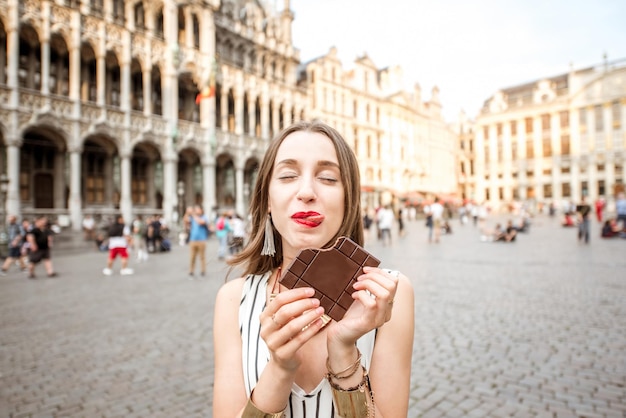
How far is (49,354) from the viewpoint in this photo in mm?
4840

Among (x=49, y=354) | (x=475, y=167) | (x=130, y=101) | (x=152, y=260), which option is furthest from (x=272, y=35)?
(x=475, y=167)

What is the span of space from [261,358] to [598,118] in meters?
65.7

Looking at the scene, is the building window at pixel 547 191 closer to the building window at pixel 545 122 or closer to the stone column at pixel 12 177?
the building window at pixel 545 122

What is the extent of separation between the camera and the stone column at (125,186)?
78.7ft

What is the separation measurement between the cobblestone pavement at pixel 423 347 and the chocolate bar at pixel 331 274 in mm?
611

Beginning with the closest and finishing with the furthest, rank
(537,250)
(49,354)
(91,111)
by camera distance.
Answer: (49,354), (537,250), (91,111)

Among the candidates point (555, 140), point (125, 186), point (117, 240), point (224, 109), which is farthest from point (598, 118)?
point (117, 240)

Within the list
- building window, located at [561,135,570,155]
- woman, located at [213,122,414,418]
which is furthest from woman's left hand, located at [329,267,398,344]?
building window, located at [561,135,570,155]

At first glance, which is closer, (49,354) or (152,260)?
(49,354)

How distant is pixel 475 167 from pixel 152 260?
202ft

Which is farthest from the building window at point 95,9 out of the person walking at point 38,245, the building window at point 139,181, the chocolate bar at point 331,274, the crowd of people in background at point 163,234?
the chocolate bar at point 331,274

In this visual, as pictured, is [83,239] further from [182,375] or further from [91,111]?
[182,375]

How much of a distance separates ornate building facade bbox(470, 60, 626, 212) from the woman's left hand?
5858 cm

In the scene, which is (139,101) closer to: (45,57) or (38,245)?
(45,57)
